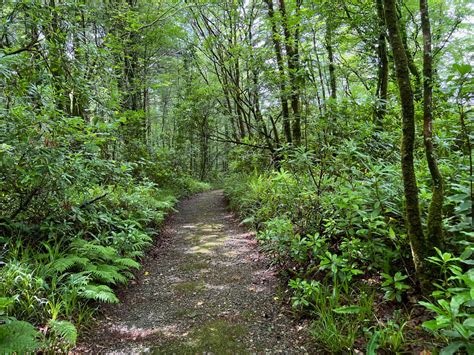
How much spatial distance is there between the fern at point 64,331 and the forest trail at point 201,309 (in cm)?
31

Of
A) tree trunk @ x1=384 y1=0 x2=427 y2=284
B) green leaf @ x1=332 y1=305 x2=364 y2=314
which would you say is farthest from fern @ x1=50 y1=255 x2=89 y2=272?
tree trunk @ x1=384 y1=0 x2=427 y2=284

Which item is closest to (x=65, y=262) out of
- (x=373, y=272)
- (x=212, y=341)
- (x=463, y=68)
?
(x=212, y=341)

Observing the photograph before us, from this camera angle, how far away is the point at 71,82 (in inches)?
170

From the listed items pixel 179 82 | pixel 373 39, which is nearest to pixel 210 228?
pixel 373 39

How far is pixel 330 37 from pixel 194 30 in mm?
9499

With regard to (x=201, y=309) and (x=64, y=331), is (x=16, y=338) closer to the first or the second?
(x=64, y=331)

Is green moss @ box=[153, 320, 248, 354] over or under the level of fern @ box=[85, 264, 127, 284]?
under

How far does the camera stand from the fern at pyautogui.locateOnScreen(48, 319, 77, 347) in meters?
2.65

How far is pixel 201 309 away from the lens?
149 inches

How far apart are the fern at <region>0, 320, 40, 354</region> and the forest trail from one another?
810 mm

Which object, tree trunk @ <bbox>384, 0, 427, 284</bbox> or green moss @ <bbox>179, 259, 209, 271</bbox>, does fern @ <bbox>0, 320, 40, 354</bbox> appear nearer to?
green moss @ <bbox>179, 259, 209, 271</bbox>

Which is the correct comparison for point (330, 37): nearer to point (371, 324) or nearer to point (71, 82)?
point (71, 82)

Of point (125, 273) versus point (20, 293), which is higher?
point (20, 293)

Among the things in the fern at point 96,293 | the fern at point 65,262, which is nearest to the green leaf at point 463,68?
the fern at point 96,293
